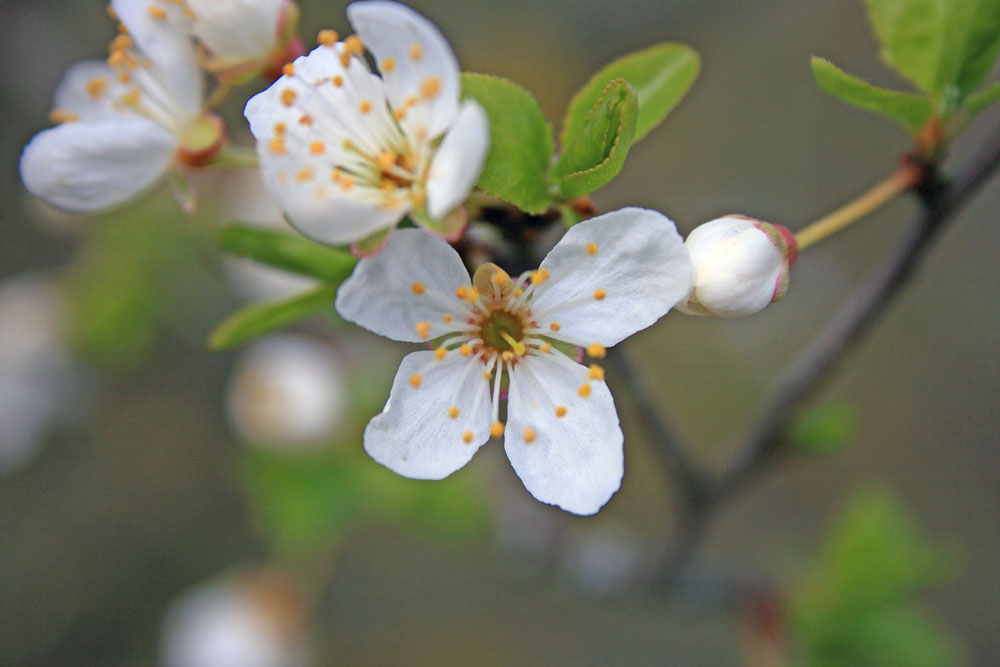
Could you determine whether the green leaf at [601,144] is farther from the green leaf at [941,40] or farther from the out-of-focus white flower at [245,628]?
the out-of-focus white flower at [245,628]

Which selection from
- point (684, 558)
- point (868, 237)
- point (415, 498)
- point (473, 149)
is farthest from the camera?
point (868, 237)

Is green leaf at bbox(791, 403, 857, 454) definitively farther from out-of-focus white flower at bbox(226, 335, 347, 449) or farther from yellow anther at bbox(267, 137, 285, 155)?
→ out-of-focus white flower at bbox(226, 335, 347, 449)

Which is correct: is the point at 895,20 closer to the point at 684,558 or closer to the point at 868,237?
the point at 684,558

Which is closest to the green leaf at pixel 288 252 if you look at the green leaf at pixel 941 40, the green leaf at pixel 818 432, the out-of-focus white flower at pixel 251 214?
the green leaf at pixel 941 40

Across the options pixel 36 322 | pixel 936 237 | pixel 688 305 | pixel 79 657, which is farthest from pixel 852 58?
pixel 79 657

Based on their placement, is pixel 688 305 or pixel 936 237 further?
pixel 936 237

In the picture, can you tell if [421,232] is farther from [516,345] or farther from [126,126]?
[126,126]
